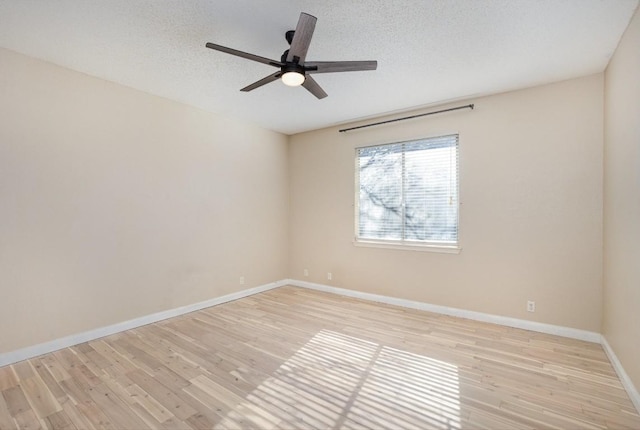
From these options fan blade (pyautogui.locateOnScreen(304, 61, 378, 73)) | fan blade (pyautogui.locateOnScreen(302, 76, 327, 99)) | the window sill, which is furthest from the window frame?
fan blade (pyautogui.locateOnScreen(304, 61, 378, 73))

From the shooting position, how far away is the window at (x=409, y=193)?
154 inches

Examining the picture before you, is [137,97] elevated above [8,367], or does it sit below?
above

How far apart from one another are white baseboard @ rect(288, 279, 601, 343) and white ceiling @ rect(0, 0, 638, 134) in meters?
2.65

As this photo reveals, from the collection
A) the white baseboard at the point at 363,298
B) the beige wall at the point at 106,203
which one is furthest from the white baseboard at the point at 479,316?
the beige wall at the point at 106,203

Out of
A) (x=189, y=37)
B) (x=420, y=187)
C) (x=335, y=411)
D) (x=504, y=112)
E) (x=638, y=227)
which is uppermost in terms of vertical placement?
(x=189, y=37)

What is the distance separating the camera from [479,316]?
3.66 meters

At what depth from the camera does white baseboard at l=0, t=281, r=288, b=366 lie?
2.66m

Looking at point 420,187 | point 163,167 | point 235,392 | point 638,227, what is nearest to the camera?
point 638,227

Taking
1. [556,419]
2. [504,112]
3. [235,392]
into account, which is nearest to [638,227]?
[556,419]

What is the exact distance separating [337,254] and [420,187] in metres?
1.70

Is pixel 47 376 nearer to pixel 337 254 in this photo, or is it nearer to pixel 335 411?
pixel 335 411

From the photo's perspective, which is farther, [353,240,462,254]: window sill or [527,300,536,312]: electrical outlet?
[353,240,462,254]: window sill

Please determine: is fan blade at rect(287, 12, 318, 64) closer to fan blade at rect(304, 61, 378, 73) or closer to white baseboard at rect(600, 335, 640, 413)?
fan blade at rect(304, 61, 378, 73)

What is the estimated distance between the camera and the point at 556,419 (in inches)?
75.1
